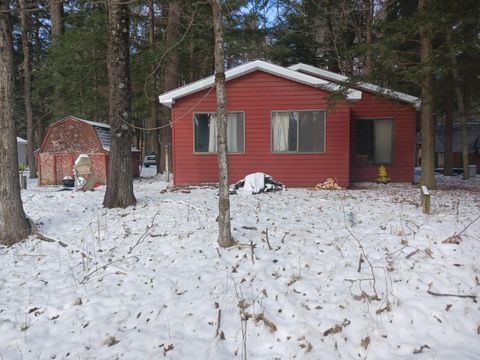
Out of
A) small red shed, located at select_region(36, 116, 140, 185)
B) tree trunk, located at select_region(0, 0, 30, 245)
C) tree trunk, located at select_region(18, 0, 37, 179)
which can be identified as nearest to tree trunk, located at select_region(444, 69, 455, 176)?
small red shed, located at select_region(36, 116, 140, 185)

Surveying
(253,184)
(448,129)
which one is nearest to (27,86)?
(253,184)

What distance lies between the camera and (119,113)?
7133 millimetres

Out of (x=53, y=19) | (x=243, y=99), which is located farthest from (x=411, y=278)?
(x=53, y=19)

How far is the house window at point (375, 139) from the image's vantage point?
41.5 feet

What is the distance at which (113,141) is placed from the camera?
23.6 feet

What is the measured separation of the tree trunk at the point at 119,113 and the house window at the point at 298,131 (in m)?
4.93

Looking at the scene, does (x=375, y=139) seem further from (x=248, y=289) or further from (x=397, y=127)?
(x=248, y=289)

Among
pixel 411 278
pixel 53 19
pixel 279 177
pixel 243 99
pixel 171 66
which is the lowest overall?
pixel 411 278

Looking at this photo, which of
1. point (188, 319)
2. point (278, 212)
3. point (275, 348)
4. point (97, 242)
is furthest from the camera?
point (278, 212)

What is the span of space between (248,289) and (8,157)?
4190 mm

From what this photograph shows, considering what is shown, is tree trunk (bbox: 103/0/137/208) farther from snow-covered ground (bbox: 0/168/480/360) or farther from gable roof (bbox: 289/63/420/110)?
gable roof (bbox: 289/63/420/110)

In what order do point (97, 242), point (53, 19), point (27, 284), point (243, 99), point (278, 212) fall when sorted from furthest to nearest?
point (53, 19) → point (243, 99) → point (278, 212) → point (97, 242) → point (27, 284)

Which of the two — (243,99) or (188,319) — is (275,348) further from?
(243,99)

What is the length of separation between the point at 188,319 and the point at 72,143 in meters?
11.3
